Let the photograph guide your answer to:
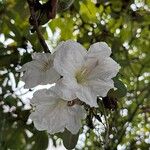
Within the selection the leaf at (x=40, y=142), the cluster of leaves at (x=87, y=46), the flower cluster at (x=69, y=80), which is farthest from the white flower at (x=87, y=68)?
the leaf at (x=40, y=142)

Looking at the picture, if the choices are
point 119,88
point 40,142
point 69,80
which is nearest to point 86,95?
point 69,80

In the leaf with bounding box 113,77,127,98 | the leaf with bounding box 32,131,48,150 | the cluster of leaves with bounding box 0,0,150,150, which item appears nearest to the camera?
the leaf with bounding box 113,77,127,98

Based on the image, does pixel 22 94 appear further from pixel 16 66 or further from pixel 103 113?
pixel 103 113

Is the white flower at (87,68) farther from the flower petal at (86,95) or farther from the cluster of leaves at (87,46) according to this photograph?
the cluster of leaves at (87,46)

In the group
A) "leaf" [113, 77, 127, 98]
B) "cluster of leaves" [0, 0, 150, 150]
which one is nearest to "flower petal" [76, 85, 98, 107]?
"leaf" [113, 77, 127, 98]

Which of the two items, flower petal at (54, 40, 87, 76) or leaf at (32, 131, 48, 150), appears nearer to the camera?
flower petal at (54, 40, 87, 76)

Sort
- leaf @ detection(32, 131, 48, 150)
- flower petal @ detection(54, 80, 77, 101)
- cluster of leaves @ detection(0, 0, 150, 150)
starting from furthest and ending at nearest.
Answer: leaf @ detection(32, 131, 48, 150) → cluster of leaves @ detection(0, 0, 150, 150) → flower petal @ detection(54, 80, 77, 101)

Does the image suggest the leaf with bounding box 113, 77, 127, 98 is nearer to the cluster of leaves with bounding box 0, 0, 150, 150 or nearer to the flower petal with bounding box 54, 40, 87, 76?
the flower petal with bounding box 54, 40, 87, 76
